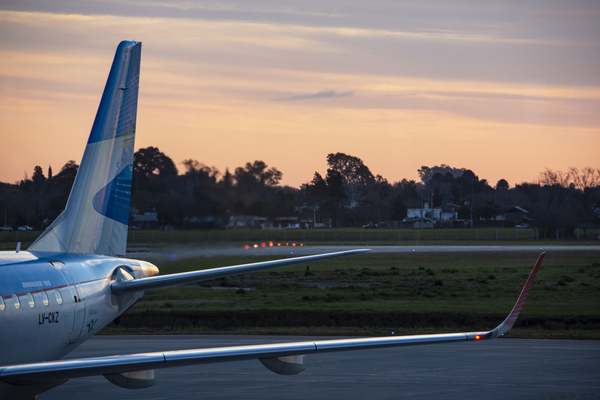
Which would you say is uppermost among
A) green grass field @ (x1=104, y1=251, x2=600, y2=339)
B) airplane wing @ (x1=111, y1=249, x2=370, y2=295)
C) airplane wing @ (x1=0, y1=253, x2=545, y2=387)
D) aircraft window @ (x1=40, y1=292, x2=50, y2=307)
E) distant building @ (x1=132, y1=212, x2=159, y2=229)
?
distant building @ (x1=132, y1=212, x2=159, y2=229)

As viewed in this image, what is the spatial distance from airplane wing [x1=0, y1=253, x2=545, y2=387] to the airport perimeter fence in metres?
13.8

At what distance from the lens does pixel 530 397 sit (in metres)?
16.3

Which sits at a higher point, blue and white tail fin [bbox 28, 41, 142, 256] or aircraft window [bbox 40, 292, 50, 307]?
blue and white tail fin [bbox 28, 41, 142, 256]

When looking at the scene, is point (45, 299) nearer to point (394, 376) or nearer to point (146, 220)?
point (394, 376)

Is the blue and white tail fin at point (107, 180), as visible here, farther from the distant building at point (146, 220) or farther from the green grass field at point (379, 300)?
the distant building at point (146, 220)

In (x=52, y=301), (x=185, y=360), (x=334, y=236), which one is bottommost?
(x=185, y=360)

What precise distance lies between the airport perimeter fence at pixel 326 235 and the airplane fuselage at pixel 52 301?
818 centimetres

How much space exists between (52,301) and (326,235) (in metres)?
39.8

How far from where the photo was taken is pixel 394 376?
757 inches

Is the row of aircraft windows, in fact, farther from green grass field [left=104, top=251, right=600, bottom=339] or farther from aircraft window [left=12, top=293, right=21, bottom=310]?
green grass field [left=104, top=251, right=600, bottom=339]

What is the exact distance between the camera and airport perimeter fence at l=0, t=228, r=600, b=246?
79.4ft

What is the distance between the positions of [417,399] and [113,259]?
26.6 feet

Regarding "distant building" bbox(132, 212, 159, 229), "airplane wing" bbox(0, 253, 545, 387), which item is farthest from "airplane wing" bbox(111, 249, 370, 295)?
"distant building" bbox(132, 212, 159, 229)

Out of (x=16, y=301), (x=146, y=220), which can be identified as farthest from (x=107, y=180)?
(x=146, y=220)
